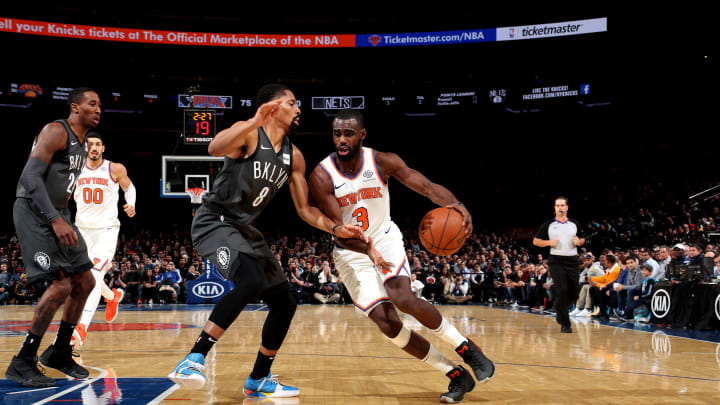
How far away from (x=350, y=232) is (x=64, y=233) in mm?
1916

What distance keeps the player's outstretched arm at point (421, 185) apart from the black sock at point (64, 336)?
2.71m

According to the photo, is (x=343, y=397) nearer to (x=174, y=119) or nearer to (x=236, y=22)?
(x=174, y=119)

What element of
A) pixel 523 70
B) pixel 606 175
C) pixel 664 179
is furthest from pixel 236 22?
pixel 664 179

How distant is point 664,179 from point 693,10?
25.1 ft

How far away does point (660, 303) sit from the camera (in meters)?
9.94

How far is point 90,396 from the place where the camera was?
382cm

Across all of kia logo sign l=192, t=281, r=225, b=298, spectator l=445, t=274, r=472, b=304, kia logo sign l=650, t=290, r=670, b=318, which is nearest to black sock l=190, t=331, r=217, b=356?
kia logo sign l=650, t=290, r=670, b=318

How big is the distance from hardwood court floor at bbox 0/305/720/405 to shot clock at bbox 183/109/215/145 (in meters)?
6.21

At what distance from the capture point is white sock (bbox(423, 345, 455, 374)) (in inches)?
158

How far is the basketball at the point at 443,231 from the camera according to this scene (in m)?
4.18

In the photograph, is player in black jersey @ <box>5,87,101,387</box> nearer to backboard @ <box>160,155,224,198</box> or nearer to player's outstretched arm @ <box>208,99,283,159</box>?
player's outstretched arm @ <box>208,99,283,159</box>

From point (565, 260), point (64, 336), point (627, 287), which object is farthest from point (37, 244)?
point (627, 287)

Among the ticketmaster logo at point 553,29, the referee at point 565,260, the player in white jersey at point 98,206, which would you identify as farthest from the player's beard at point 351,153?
the ticketmaster logo at point 553,29

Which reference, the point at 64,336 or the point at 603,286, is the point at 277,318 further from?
the point at 603,286
